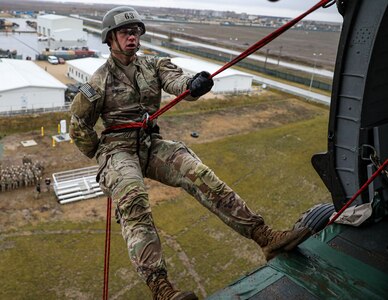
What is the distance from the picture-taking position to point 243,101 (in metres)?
38.5

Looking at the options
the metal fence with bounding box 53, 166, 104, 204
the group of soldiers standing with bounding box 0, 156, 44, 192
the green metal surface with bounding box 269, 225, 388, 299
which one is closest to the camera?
the green metal surface with bounding box 269, 225, 388, 299

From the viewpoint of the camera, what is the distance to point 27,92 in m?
28.9

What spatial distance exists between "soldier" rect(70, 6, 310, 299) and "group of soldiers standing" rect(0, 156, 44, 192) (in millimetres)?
15210

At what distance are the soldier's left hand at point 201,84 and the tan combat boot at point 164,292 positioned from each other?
2.03m

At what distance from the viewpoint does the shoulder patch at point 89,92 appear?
4723mm

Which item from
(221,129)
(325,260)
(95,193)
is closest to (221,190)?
(325,260)

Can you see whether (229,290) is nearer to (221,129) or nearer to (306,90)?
(221,129)

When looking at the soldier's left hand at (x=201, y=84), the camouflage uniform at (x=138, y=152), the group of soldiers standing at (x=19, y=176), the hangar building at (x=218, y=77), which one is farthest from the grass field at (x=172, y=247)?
the hangar building at (x=218, y=77)

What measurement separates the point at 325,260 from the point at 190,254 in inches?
428

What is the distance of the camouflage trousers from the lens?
3.90 meters

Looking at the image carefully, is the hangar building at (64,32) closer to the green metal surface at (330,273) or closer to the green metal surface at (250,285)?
the green metal surface at (330,273)

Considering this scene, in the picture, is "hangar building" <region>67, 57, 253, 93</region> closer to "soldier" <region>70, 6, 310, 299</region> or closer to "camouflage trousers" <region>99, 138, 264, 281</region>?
"soldier" <region>70, 6, 310, 299</region>

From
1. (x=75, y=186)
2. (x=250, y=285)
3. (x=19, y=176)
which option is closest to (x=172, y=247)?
(x=75, y=186)

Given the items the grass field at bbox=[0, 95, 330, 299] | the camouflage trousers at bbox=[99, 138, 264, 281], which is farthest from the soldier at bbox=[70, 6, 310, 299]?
the grass field at bbox=[0, 95, 330, 299]
